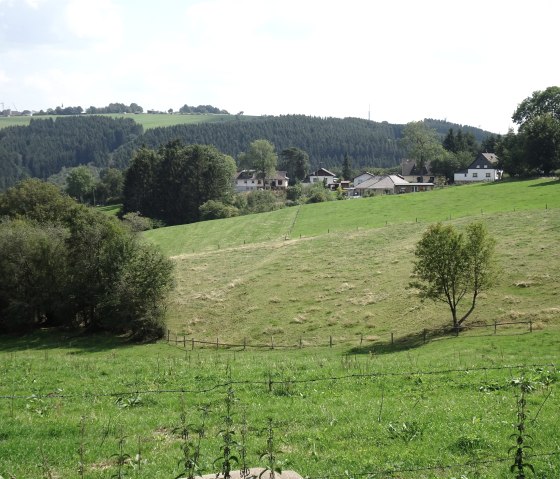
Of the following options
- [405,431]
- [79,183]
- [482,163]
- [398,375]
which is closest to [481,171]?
[482,163]

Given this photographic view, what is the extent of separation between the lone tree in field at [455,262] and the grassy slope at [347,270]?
246cm

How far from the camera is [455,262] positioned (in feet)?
132

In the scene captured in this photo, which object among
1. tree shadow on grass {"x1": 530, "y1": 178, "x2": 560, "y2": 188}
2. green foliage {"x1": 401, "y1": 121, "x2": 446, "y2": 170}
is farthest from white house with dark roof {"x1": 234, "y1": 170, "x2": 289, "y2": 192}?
tree shadow on grass {"x1": 530, "y1": 178, "x2": 560, "y2": 188}

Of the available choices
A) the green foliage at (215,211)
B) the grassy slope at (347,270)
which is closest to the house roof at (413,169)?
the grassy slope at (347,270)

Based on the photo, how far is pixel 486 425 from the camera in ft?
45.7

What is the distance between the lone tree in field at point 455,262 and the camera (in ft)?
132

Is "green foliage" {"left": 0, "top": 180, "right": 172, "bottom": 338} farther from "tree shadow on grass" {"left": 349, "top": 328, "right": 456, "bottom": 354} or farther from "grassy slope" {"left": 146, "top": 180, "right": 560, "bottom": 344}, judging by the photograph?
"tree shadow on grass" {"left": 349, "top": 328, "right": 456, "bottom": 354}

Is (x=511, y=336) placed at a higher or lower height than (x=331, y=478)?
lower

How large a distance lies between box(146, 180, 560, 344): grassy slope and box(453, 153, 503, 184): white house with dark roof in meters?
40.5

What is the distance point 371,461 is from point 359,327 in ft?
103

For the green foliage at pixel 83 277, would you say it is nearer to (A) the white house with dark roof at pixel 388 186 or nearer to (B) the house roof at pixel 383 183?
(A) the white house with dark roof at pixel 388 186

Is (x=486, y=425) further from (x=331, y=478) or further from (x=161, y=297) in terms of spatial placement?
(x=161, y=297)

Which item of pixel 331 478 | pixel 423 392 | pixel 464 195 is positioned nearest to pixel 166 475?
pixel 331 478

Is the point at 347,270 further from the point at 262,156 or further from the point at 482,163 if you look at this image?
the point at 262,156
